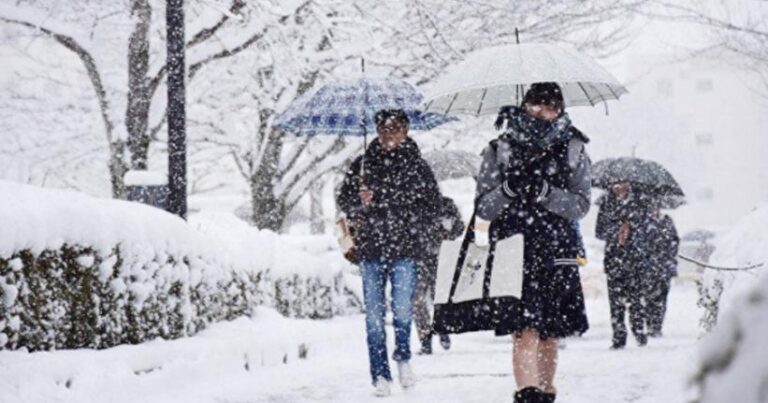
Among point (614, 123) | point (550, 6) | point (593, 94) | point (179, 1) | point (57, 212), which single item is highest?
point (614, 123)

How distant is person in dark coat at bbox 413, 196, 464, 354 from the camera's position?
952 cm

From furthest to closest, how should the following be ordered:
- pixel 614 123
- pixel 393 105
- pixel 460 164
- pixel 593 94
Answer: pixel 614 123, pixel 460 164, pixel 393 105, pixel 593 94

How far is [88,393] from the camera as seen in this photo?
5.08 metres

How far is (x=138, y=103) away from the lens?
444 inches

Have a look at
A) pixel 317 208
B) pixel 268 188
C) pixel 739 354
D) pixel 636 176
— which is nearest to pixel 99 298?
pixel 739 354

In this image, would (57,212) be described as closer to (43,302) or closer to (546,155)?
(43,302)

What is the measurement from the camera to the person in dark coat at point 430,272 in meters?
9.52

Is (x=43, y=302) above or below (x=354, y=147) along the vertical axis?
below

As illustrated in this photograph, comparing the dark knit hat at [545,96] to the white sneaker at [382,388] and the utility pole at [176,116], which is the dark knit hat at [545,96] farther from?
the utility pole at [176,116]

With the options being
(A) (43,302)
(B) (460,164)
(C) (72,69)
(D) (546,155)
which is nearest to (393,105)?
(D) (546,155)

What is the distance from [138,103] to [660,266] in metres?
7.05

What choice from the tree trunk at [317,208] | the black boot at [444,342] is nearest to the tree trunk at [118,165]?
the black boot at [444,342]

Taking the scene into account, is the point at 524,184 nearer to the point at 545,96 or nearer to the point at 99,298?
the point at 545,96

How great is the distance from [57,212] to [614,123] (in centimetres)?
5375
